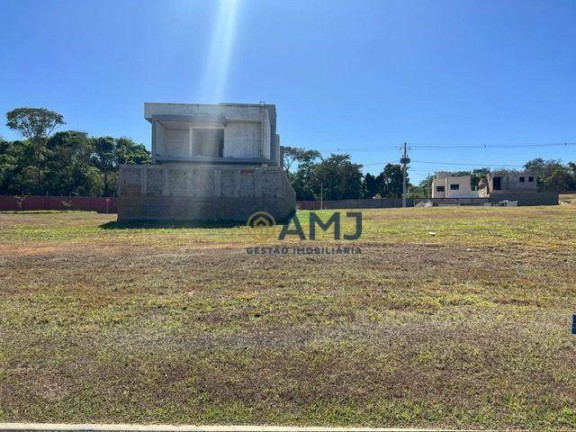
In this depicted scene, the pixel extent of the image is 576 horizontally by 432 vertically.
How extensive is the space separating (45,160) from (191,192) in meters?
34.8

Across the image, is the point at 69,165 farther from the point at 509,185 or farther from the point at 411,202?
the point at 509,185

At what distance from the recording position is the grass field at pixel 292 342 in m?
2.57

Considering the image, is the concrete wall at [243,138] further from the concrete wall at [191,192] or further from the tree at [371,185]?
the tree at [371,185]

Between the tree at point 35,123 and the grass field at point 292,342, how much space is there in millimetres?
Answer: 41795

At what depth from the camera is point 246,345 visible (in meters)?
3.45

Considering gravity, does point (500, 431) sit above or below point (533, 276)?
below

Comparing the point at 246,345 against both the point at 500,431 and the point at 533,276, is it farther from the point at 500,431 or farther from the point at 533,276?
the point at 533,276

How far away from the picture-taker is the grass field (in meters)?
2.57

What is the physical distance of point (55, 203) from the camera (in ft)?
126

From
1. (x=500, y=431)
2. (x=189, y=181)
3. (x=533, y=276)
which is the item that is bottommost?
(x=500, y=431)

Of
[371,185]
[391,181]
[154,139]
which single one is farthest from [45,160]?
[391,181]

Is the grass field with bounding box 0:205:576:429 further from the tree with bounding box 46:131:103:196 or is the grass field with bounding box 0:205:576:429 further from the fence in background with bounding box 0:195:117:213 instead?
the tree with bounding box 46:131:103:196

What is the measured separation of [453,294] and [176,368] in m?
3.75

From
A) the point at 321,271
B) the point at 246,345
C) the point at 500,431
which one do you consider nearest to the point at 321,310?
the point at 246,345
